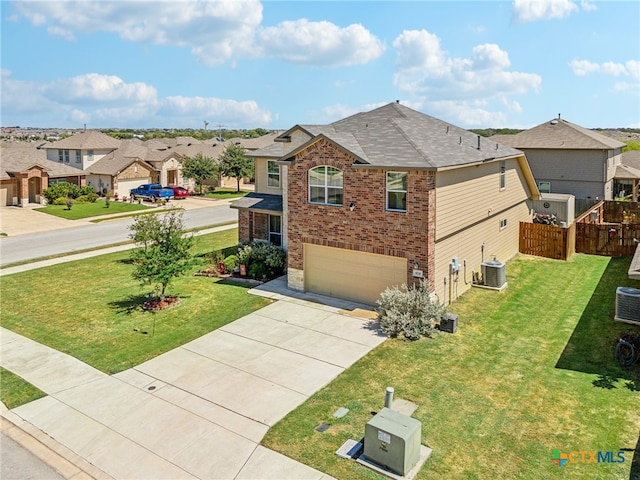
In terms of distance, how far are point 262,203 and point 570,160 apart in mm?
24002

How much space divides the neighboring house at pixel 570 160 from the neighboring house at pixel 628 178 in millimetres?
2098

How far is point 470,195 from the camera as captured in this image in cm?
1856

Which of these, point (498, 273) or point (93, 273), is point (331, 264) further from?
point (93, 273)

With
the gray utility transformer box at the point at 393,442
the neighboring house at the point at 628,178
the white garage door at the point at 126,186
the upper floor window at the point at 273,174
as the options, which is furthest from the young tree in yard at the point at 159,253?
the neighboring house at the point at 628,178

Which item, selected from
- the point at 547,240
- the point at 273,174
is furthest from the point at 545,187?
the point at 273,174

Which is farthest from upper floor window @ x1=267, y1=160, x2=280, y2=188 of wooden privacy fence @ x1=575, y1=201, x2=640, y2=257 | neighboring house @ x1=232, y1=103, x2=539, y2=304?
wooden privacy fence @ x1=575, y1=201, x2=640, y2=257

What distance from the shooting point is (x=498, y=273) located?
18.8 metres

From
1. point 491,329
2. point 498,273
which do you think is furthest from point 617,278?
point 491,329

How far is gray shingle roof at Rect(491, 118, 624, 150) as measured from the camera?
1329 inches

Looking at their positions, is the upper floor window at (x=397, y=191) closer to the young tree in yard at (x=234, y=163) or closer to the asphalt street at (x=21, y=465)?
the asphalt street at (x=21, y=465)

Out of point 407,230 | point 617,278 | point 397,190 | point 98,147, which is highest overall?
point 98,147

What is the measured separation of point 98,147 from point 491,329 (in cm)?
4889

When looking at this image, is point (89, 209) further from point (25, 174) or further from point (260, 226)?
point (260, 226)

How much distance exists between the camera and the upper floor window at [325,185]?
685 inches
